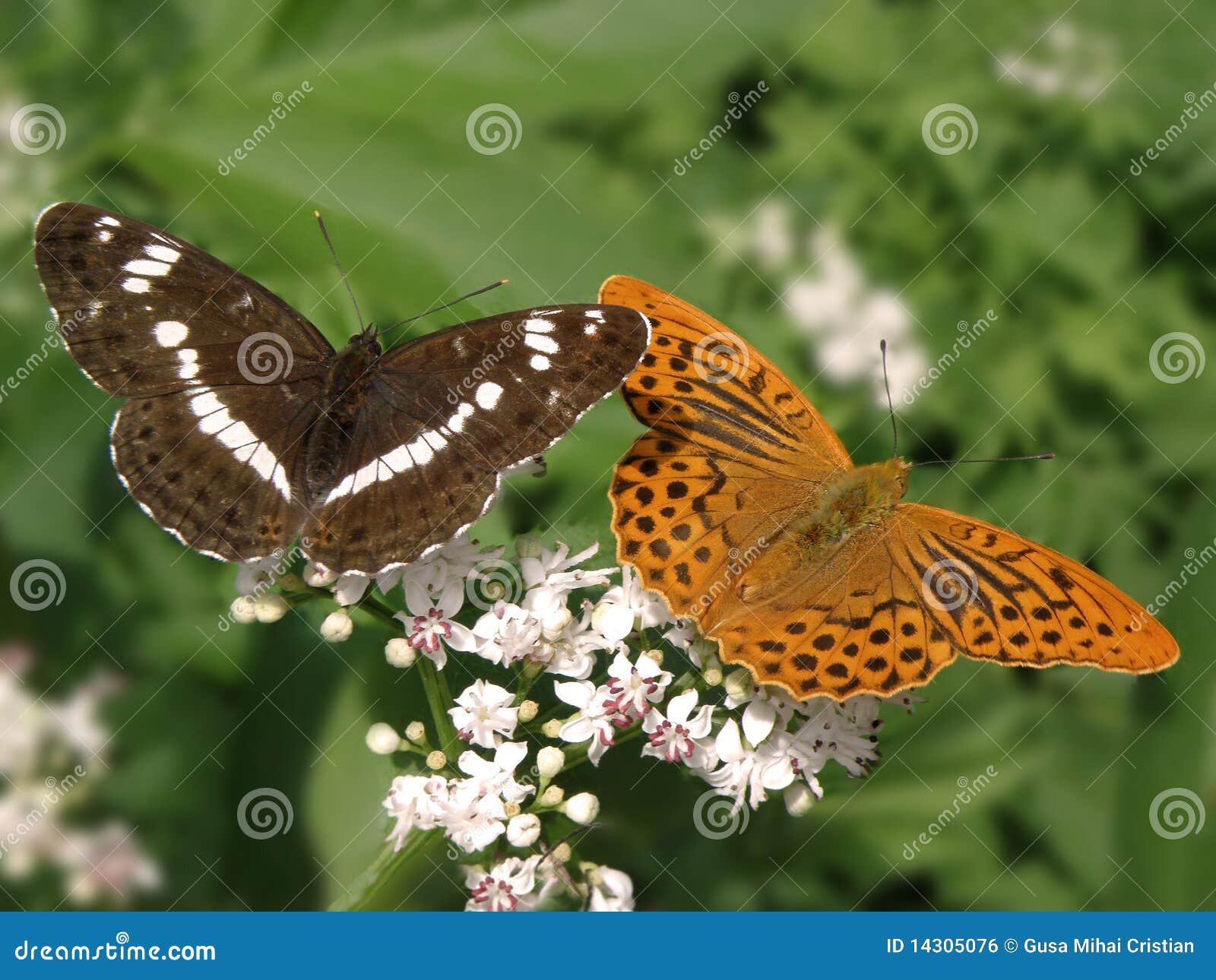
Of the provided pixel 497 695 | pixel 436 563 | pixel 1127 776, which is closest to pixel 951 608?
pixel 497 695

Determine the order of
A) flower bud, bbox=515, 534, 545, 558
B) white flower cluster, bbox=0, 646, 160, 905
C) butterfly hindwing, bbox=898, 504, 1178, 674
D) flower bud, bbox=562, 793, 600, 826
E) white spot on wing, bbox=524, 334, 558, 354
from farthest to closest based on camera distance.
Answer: white flower cluster, bbox=0, 646, 160, 905 → flower bud, bbox=515, 534, 545, 558 → flower bud, bbox=562, 793, 600, 826 → white spot on wing, bbox=524, 334, 558, 354 → butterfly hindwing, bbox=898, 504, 1178, 674

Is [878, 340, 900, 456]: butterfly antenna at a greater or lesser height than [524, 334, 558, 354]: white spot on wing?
greater

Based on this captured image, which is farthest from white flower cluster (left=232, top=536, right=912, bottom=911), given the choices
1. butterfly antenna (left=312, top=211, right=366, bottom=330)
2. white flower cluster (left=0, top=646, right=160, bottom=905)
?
white flower cluster (left=0, top=646, right=160, bottom=905)

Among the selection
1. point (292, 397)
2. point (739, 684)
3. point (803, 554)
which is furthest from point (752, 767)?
point (292, 397)

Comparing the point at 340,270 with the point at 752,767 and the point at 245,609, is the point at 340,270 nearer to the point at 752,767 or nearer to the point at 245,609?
the point at 245,609

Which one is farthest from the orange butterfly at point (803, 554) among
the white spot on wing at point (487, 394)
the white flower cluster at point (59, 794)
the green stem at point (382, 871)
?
the white flower cluster at point (59, 794)

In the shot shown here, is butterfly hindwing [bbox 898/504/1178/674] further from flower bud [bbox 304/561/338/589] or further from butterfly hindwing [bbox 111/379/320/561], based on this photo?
butterfly hindwing [bbox 111/379/320/561]
